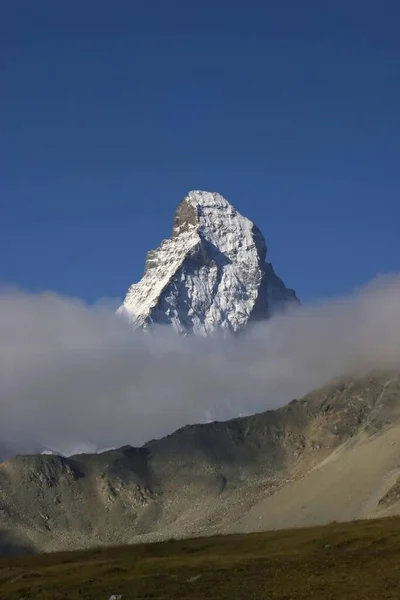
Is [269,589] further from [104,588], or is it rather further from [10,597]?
[10,597]

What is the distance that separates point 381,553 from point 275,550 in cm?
2045

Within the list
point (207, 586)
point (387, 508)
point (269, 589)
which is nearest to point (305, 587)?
point (269, 589)

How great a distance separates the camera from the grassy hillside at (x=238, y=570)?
8456 centimetres

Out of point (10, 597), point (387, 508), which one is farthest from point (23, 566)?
point (387, 508)

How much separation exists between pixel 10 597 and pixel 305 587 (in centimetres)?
3579

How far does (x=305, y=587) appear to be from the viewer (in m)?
83.6

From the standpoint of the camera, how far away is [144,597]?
91.2m

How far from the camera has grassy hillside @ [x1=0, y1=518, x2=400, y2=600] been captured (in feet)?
277

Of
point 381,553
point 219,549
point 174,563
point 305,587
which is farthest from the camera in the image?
point 219,549

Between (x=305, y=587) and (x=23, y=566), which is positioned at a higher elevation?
(x=23, y=566)

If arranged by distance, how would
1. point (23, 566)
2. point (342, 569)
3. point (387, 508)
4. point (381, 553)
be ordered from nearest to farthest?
point (342, 569) → point (381, 553) → point (23, 566) → point (387, 508)

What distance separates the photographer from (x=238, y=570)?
98500 millimetres

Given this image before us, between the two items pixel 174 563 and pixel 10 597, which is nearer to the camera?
pixel 10 597

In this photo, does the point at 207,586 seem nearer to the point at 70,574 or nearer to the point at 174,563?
the point at 174,563
